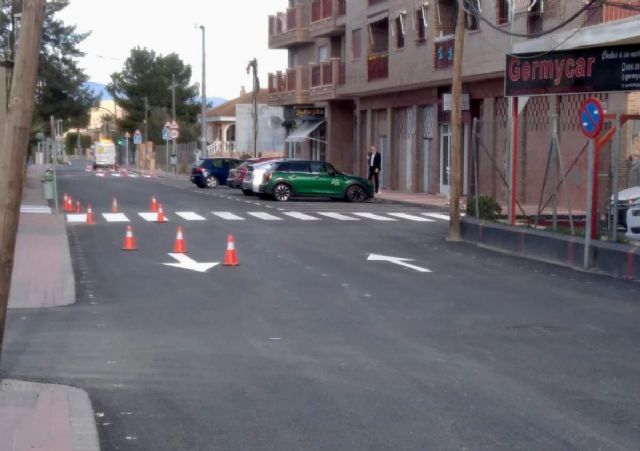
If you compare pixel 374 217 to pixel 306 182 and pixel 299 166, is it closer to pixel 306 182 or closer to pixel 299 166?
pixel 306 182

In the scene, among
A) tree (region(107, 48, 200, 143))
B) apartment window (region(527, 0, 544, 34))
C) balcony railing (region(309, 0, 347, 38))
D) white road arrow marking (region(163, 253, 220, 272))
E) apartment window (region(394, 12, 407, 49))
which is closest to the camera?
white road arrow marking (region(163, 253, 220, 272))

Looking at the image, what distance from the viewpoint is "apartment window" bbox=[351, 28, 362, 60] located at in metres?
46.7

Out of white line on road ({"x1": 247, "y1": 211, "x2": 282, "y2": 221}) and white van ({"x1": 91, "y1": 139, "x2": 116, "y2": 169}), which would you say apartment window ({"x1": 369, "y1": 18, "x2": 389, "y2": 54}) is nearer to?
white line on road ({"x1": 247, "y1": 211, "x2": 282, "y2": 221})

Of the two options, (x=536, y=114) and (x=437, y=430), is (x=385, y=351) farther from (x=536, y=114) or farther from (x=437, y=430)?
(x=536, y=114)

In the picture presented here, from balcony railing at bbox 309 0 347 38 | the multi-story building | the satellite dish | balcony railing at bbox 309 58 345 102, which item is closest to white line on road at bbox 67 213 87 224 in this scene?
the multi-story building

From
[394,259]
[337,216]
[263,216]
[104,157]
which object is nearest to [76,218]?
[263,216]

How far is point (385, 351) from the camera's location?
10.1m

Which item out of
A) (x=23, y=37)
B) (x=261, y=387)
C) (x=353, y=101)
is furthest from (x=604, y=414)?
(x=353, y=101)

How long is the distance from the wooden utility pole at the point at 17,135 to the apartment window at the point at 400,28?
113 feet

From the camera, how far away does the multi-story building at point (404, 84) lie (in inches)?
1267

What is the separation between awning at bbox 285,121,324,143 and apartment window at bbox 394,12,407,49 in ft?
44.2

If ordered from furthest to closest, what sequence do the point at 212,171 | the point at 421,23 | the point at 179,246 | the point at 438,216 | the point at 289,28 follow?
the point at 289,28
the point at 212,171
the point at 421,23
the point at 438,216
the point at 179,246

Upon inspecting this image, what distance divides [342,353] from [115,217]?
19.3m

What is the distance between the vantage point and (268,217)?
28922mm
